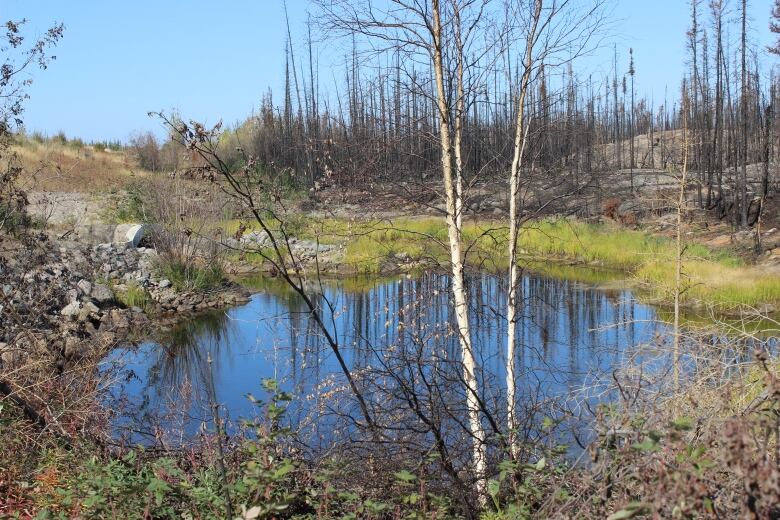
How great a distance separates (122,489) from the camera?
311 centimetres

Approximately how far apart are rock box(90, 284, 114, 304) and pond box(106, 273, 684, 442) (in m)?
1.37

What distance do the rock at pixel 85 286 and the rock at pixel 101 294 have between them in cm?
8

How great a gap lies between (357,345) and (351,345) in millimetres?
181

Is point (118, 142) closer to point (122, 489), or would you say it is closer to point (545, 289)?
point (545, 289)

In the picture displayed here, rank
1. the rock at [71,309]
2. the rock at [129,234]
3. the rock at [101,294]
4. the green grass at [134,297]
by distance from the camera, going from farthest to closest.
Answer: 1. the rock at [129,234]
2. the green grass at [134,297]
3. the rock at [101,294]
4. the rock at [71,309]

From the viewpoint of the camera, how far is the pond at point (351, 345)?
620 cm

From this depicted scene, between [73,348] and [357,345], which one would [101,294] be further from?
[357,345]

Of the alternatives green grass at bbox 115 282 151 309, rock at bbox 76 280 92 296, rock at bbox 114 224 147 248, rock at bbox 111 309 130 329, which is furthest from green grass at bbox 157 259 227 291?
rock at bbox 114 224 147 248

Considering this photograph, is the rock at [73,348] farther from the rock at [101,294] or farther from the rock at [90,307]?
the rock at [101,294]

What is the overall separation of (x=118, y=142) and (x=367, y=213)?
3850 cm

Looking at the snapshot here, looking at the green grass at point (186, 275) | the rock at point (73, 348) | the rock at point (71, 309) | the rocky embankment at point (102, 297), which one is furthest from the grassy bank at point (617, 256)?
the rock at point (73, 348)

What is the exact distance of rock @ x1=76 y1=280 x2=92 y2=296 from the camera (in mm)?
13461

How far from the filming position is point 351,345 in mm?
5711

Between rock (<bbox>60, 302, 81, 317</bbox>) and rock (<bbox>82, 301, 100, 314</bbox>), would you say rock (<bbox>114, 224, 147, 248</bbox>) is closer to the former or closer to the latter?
rock (<bbox>82, 301, 100, 314</bbox>)
